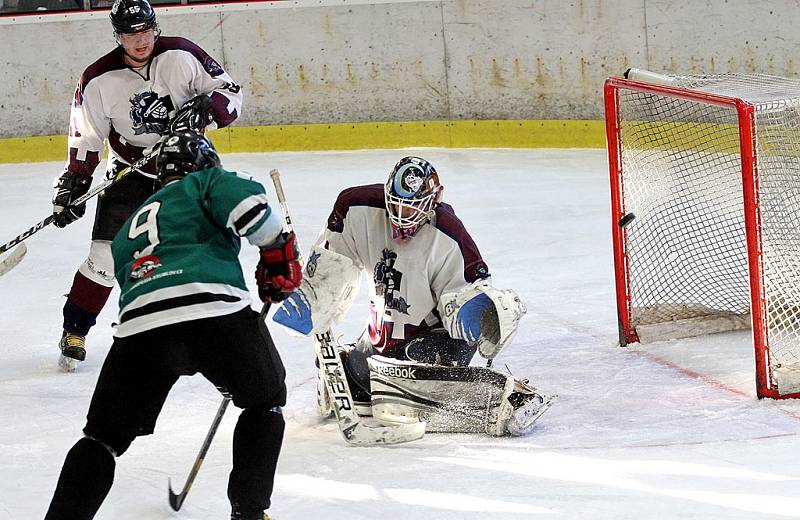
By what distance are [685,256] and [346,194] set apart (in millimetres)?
1262

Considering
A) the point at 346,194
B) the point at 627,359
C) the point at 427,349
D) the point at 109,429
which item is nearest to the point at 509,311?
the point at 427,349

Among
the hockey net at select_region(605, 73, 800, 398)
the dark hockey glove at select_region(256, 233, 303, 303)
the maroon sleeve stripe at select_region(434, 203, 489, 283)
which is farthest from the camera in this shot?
the hockey net at select_region(605, 73, 800, 398)

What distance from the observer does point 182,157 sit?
244 cm

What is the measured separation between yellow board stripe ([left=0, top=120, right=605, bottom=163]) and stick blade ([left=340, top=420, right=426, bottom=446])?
4262 millimetres

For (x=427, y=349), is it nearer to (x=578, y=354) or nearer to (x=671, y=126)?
(x=578, y=354)

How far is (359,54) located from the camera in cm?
748

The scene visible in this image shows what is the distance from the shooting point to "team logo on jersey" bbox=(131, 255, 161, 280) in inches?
90.0

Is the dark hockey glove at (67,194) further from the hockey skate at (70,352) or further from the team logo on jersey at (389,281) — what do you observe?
the team logo on jersey at (389,281)

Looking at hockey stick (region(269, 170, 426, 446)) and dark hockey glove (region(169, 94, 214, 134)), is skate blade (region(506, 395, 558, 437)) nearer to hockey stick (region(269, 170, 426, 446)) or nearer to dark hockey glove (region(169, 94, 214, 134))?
hockey stick (region(269, 170, 426, 446))

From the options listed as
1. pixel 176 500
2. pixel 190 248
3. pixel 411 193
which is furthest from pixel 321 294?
pixel 190 248

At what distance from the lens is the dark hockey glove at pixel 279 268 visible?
2.37 m

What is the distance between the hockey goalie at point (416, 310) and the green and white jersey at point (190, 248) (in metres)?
0.73

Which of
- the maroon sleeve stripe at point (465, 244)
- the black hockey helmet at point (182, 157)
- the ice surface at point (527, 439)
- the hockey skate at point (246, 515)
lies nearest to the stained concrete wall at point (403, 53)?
the ice surface at point (527, 439)

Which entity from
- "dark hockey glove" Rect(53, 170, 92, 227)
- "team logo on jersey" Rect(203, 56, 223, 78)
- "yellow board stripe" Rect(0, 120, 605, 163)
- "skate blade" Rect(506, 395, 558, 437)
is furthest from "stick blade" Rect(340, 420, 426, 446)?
"yellow board stripe" Rect(0, 120, 605, 163)
